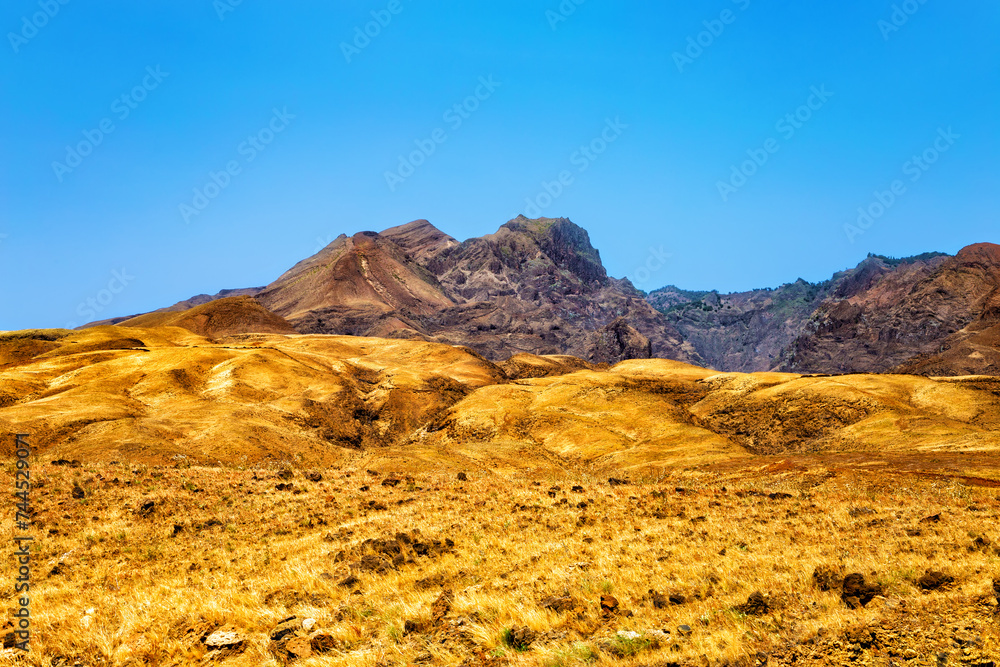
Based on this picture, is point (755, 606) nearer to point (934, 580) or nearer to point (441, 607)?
point (934, 580)

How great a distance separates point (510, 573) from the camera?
13.3m

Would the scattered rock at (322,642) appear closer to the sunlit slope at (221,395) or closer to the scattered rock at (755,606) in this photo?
the scattered rock at (755,606)

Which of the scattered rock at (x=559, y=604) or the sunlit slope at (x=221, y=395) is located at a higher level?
the sunlit slope at (x=221, y=395)

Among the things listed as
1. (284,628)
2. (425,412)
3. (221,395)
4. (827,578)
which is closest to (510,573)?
(284,628)

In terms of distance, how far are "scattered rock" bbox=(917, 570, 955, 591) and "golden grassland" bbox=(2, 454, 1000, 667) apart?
0.13 meters

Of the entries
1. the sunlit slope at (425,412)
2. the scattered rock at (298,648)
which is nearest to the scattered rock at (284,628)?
the scattered rock at (298,648)

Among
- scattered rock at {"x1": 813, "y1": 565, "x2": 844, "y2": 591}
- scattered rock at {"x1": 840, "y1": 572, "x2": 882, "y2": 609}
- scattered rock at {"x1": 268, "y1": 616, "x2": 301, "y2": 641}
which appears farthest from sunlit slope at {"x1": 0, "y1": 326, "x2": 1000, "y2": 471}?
scattered rock at {"x1": 840, "y1": 572, "x2": 882, "y2": 609}

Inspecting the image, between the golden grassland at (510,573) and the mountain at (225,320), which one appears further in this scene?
the mountain at (225,320)

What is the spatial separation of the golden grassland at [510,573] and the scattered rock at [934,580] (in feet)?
0.43

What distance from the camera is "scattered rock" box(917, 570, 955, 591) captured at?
9.91 metres

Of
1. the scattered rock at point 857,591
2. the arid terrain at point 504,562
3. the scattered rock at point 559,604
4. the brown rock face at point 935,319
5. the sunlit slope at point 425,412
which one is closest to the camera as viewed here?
the arid terrain at point 504,562

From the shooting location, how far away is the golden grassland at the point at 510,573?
28.7 ft

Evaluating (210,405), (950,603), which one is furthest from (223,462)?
(950,603)

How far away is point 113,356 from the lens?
74.9 metres
